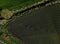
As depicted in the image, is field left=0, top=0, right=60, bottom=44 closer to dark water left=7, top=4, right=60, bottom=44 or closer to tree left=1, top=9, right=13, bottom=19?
dark water left=7, top=4, right=60, bottom=44

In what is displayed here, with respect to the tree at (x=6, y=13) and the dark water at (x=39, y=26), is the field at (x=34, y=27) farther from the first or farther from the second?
the tree at (x=6, y=13)

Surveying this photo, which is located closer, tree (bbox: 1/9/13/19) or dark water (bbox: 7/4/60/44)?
dark water (bbox: 7/4/60/44)

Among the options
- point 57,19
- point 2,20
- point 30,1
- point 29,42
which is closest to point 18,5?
point 30,1

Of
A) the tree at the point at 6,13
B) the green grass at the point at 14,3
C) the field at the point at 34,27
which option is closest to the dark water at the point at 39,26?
the field at the point at 34,27

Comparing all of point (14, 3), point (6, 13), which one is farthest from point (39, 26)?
point (14, 3)

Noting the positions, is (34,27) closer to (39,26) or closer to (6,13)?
(39,26)

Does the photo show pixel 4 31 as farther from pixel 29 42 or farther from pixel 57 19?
pixel 57 19

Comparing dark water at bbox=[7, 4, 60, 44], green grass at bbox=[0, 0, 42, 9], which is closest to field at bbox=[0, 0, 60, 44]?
dark water at bbox=[7, 4, 60, 44]

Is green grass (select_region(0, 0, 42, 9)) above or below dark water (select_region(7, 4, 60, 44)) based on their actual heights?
above

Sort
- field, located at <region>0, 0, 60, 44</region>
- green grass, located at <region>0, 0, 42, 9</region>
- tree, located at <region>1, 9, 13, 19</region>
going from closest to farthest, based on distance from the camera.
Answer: field, located at <region>0, 0, 60, 44</region> → tree, located at <region>1, 9, 13, 19</region> → green grass, located at <region>0, 0, 42, 9</region>

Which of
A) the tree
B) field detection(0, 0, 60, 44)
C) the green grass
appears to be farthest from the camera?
the green grass
